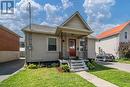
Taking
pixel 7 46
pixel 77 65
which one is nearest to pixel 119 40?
pixel 77 65

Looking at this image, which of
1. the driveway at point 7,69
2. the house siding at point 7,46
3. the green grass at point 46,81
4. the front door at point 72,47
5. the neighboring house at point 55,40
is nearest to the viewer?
the green grass at point 46,81

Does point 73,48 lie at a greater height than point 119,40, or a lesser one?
lesser

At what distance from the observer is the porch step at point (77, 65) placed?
14647 mm

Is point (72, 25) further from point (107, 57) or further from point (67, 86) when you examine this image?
point (107, 57)

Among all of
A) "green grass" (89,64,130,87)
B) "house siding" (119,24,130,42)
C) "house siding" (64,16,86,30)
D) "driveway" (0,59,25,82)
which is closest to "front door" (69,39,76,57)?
"house siding" (64,16,86,30)

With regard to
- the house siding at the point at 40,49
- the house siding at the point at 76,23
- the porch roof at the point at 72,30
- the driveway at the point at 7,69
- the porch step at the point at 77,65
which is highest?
the house siding at the point at 76,23

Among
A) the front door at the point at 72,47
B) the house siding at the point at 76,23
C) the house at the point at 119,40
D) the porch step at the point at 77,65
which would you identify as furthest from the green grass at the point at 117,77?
the house at the point at 119,40

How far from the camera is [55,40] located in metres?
18.6

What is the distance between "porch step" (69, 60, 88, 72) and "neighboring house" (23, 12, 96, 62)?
1894mm

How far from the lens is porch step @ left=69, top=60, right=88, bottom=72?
14647 millimetres

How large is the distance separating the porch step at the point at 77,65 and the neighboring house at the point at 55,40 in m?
1.89

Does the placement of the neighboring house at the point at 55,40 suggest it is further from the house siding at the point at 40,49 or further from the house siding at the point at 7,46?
the house siding at the point at 7,46

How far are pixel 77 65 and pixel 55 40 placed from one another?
470 centimetres

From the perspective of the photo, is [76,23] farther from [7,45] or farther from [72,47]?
[7,45]
